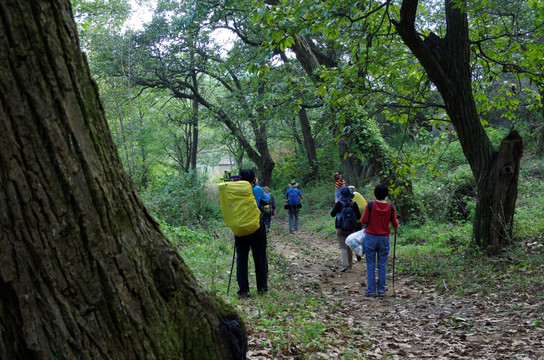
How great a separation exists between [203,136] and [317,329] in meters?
35.9

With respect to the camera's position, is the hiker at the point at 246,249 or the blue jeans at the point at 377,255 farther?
the blue jeans at the point at 377,255

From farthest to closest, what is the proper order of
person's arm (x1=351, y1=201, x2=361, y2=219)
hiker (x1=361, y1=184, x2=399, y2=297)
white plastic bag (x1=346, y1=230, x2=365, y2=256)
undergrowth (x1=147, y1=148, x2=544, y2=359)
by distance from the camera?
person's arm (x1=351, y1=201, x2=361, y2=219), white plastic bag (x1=346, y1=230, x2=365, y2=256), hiker (x1=361, y1=184, x2=399, y2=297), undergrowth (x1=147, y1=148, x2=544, y2=359)

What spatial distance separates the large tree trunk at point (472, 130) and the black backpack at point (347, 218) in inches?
102

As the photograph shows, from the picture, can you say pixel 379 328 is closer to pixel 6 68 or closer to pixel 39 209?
pixel 39 209

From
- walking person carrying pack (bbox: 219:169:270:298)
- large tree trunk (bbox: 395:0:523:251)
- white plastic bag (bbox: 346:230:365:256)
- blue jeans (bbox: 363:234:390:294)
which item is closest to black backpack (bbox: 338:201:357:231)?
white plastic bag (bbox: 346:230:365:256)

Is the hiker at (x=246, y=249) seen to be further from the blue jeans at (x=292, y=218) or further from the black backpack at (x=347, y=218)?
the blue jeans at (x=292, y=218)

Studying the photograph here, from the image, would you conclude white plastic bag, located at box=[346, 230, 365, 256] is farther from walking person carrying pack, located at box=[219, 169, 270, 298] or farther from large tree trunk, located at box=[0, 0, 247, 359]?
large tree trunk, located at box=[0, 0, 247, 359]

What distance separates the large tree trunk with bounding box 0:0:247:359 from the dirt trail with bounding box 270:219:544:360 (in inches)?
110

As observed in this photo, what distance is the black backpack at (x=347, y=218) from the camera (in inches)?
366

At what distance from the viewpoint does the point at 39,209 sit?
204cm

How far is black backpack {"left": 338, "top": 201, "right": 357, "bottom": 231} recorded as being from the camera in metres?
9.29

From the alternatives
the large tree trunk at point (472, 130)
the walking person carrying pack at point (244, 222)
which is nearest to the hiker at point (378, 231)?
the walking person carrying pack at point (244, 222)

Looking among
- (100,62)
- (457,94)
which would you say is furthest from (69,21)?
(100,62)

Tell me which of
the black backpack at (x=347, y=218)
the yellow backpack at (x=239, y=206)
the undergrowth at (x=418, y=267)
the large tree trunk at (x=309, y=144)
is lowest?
the undergrowth at (x=418, y=267)
